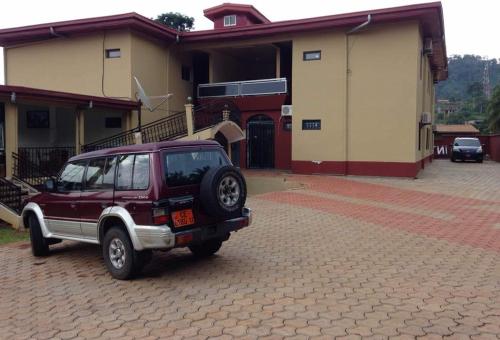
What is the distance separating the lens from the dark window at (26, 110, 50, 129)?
56.5ft

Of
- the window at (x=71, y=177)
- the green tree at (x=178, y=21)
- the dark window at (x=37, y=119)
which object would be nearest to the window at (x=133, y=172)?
the window at (x=71, y=177)

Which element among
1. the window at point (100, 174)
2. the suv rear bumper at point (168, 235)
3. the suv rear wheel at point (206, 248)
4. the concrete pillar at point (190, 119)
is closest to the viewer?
the suv rear bumper at point (168, 235)

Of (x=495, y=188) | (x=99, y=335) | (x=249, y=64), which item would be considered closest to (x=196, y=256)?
(x=99, y=335)

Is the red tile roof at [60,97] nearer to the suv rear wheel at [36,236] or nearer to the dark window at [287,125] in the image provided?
the suv rear wheel at [36,236]

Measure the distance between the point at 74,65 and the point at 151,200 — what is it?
15.6 metres

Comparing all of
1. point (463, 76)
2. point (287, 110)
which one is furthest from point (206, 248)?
point (463, 76)

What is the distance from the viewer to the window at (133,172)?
18.1 ft

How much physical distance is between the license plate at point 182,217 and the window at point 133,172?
500 mm

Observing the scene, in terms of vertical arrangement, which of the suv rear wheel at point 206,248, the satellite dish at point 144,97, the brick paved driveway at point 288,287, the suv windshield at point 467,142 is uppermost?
the satellite dish at point 144,97

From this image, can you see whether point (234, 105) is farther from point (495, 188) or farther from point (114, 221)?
point (114, 221)

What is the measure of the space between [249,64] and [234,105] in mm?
5303

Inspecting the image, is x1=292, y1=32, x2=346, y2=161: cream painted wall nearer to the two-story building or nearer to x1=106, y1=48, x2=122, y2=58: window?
the two-story building

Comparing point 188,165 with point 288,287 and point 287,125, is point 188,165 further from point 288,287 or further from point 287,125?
point 287,125

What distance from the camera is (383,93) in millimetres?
17375
